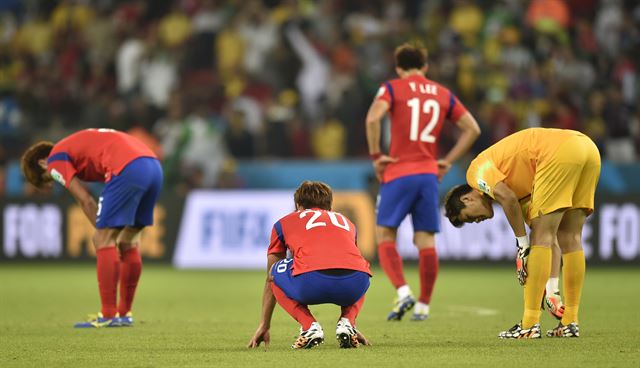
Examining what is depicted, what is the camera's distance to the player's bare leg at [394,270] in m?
11.3

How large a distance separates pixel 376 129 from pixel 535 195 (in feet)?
8.99

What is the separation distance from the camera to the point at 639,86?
843 inches

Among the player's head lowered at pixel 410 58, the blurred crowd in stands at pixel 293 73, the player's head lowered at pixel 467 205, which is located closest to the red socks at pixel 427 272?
the player's head lowered at pixel 410 58

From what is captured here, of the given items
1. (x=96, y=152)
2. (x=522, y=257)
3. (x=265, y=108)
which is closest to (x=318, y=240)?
(x=522, y=257)

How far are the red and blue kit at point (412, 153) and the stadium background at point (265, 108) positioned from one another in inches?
103

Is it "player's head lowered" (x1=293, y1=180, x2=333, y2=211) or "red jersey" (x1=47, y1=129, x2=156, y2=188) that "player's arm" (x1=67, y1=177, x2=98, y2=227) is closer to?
"red jersey" (x1=47, y1=129, x2=156, y2=188)

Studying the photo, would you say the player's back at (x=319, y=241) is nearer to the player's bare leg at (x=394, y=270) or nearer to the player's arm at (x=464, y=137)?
the player's bare leg at (x=394, y=270)

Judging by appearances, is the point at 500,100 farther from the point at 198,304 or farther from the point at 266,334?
the point at 266,334

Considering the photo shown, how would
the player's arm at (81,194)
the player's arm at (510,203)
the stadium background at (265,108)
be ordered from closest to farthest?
the player's arm at (510,203), the player's arm at (81,194), the stadium background at (265,108)

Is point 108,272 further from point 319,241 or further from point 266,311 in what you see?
point 319,241

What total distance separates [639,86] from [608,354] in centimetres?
1407

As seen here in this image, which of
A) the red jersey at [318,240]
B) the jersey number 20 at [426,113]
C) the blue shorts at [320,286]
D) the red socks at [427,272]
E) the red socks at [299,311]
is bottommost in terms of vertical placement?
the red socks at [427,272]

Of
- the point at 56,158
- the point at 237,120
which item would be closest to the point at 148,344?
the point at 56,158

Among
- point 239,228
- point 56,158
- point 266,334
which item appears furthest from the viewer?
point 239,228
